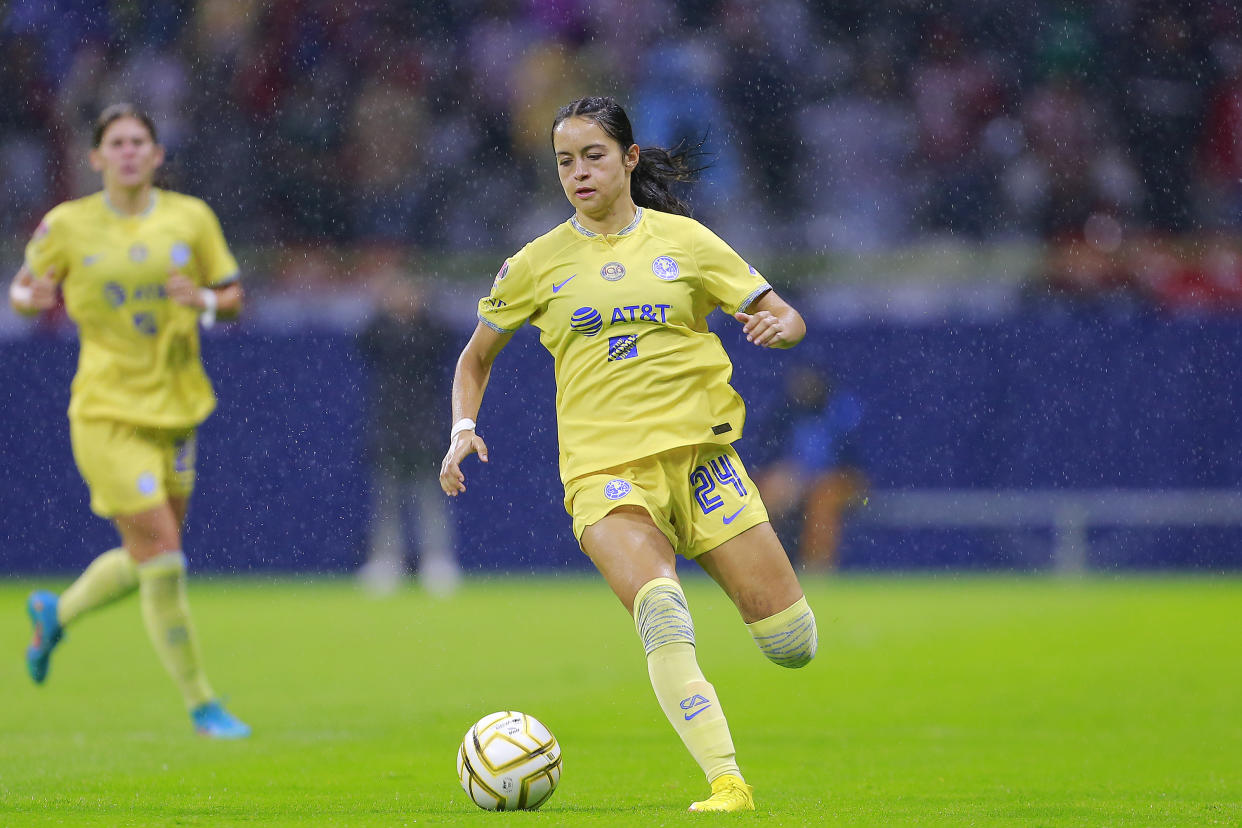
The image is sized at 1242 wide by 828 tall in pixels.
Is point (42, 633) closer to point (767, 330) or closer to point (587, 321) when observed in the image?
point (587, 321)

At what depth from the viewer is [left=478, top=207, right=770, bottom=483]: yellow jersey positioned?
5840mm

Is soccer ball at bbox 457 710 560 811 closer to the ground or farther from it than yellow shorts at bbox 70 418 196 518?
closer to the ground

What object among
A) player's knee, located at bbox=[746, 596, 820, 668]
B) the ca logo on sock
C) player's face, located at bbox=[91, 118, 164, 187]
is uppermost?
player's face, located at bbox=[91, 118, 164, 187]

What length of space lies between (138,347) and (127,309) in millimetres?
193

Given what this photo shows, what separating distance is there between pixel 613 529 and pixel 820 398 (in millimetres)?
12413

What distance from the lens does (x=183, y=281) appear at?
27.9 ft

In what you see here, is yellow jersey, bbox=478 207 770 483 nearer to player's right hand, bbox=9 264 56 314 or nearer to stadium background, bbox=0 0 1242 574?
player's right hand, bbox=9 264 56 314

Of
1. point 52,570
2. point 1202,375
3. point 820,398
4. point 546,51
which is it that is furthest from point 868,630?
point 52,570

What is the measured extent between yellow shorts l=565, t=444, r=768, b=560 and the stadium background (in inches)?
443

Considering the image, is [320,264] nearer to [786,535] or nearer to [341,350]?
[341,350]

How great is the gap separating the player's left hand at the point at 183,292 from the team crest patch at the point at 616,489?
3.46 meters

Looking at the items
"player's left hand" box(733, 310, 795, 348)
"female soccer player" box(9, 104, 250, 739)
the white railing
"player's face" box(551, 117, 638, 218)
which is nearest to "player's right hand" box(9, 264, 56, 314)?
"female soccer player" box(9, 104, 250, 739)

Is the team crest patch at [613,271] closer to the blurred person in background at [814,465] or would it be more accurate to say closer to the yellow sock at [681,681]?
the yellow sock at [681,681]

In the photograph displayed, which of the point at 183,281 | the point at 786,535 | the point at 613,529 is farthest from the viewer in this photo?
the point at 786,535
